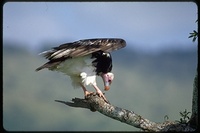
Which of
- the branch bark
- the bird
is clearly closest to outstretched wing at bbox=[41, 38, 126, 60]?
the bird

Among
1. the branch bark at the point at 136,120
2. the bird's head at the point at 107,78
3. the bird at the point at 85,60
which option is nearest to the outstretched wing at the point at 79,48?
the bird at the point at 85,60

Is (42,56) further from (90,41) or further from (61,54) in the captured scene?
(90,41)

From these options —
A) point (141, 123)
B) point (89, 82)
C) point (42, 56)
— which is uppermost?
point (42, 56)

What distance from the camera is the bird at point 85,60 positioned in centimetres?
526

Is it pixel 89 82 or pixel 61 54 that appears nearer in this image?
pixel 61 54

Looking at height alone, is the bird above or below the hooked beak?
above

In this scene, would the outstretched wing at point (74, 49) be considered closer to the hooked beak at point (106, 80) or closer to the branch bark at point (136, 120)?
the hooked beak at point (106, 80)

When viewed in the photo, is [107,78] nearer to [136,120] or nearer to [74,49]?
[74,49]

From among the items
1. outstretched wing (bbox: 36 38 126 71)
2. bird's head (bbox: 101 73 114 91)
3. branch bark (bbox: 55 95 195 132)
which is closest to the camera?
branch bark (bbox: 55 95 195 132)

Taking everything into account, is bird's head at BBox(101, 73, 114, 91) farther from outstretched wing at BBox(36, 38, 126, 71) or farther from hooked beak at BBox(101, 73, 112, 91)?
outstretched wing at BBox(36, 38, 126, 71)

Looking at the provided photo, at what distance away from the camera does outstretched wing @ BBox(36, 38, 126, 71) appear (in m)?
5.23

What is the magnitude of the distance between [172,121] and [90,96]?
1558 millimetres

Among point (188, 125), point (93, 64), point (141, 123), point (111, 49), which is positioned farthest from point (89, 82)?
point (188, 125)

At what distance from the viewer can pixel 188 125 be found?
4.07 metres
